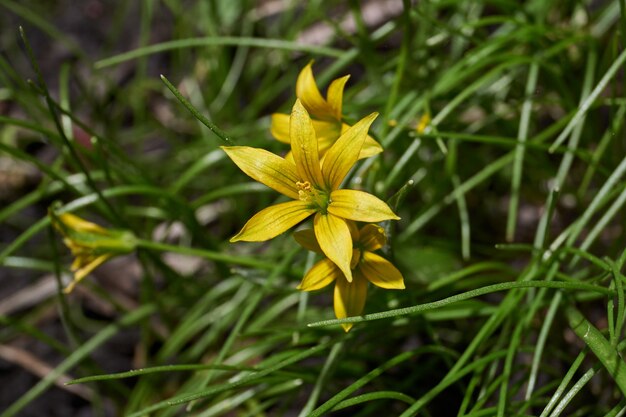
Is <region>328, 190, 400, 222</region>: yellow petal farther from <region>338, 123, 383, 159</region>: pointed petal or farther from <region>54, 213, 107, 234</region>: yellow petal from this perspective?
<region>54, 213, 107, 234</region>: yellow petal

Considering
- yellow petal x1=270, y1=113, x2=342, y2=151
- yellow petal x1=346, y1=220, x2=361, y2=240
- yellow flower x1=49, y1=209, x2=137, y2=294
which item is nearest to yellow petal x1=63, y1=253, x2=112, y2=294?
yellow flower x1=49, y1=209, x2=137, y2=294

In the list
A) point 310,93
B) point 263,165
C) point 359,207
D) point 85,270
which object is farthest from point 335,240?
point 85,270

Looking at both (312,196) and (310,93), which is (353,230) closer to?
(312,196)

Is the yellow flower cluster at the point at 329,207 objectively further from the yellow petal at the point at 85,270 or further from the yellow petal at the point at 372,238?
the yellow petal at the point at 85,270

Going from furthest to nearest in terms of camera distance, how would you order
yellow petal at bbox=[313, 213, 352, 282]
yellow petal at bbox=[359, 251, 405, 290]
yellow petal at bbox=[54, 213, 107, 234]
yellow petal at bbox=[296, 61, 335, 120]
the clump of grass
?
1. yellow petal at bbox=[54, 213, 107, 234]
2. the clump of grass
3. yellow petal at bbox=[296, 61, 335, 120]
4. yellow petal at bbox=[359, 251, 405, 290]
5. yellow petal at bbox=[313, 213, 352, 282]

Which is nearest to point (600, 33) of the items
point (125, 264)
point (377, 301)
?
point (377, 301)

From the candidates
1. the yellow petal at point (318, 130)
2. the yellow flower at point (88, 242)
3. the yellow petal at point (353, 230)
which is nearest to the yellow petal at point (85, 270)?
the yellow flower at point (88, 242)
